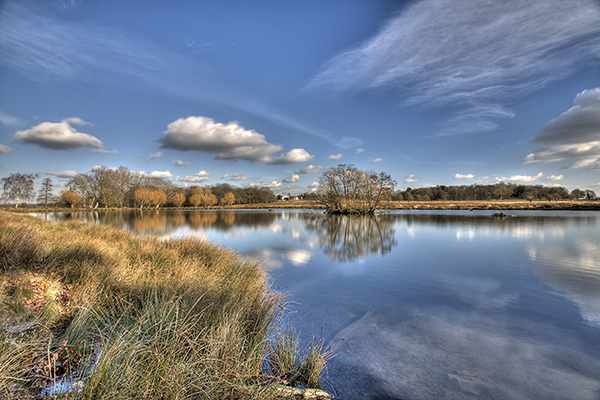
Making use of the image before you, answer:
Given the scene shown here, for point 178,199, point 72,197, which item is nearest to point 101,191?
point 72,197

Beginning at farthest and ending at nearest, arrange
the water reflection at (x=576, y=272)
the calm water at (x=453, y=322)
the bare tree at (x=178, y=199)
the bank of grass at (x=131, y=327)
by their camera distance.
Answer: the bare tree at (x=178, y=199)
the water reflection at (x=576, y=272)
the calm water at (x=453, y=322)
the bank of grass at (x=131, y=327)

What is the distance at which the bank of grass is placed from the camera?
2.25 m

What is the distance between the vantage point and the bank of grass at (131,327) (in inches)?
88.7

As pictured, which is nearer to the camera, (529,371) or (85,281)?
(529,371)

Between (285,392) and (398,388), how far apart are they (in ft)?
4.54

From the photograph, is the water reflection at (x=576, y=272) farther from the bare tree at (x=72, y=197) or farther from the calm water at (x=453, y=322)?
the bare tree at (x=72, y=197)

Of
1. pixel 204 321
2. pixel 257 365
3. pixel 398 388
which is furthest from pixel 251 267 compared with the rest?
pixel 398 388

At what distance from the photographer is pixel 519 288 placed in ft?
22.6

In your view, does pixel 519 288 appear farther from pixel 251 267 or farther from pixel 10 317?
pixel 10 317

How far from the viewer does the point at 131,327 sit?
11.0ft

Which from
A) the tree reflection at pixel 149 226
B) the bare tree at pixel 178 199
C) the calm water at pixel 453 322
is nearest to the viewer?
the calm water at pixel 453 322

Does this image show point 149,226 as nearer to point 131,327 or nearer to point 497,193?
point 131,327

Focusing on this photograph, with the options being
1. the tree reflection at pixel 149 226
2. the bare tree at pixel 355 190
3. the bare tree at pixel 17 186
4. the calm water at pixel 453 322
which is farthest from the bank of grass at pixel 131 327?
the bare tree at pixel 17 186

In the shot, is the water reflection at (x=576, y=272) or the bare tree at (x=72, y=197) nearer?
the water reflection at (x=576, y=272)
